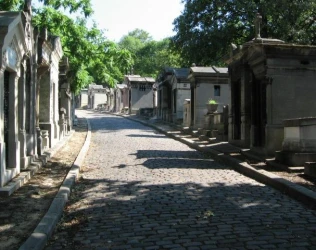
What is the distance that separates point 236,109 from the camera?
1348 centimetres

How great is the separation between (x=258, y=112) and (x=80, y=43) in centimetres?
1182

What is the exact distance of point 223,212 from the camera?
555 cm

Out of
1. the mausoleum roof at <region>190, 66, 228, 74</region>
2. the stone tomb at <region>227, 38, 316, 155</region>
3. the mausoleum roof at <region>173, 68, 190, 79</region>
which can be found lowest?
the stone tomb at <region>227, 38, 316, 155</region>

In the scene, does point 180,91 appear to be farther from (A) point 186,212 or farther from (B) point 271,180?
(A) point 186,212

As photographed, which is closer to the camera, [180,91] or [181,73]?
[180,91]

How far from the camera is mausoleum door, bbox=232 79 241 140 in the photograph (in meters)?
13.4

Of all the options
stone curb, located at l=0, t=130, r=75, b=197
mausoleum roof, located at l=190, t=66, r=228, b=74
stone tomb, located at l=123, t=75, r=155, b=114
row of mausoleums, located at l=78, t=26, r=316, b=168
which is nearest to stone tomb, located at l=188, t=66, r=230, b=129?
mausoleum roof, located at l=190, t=66, r=228, b=74

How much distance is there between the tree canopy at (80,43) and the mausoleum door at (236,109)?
911 cm

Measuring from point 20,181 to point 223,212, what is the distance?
146 inches

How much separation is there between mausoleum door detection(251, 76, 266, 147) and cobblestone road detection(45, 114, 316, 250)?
2042 millimetres

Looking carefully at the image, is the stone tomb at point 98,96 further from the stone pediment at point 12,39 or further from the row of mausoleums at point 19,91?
the stone pediment at point 12,39

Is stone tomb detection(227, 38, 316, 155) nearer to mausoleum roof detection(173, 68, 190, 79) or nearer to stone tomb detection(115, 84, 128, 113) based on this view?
mausoleum roof detection(173, 68, 190, 79)

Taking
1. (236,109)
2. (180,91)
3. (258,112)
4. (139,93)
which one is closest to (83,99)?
(139,93)

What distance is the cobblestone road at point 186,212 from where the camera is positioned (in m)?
4.36
